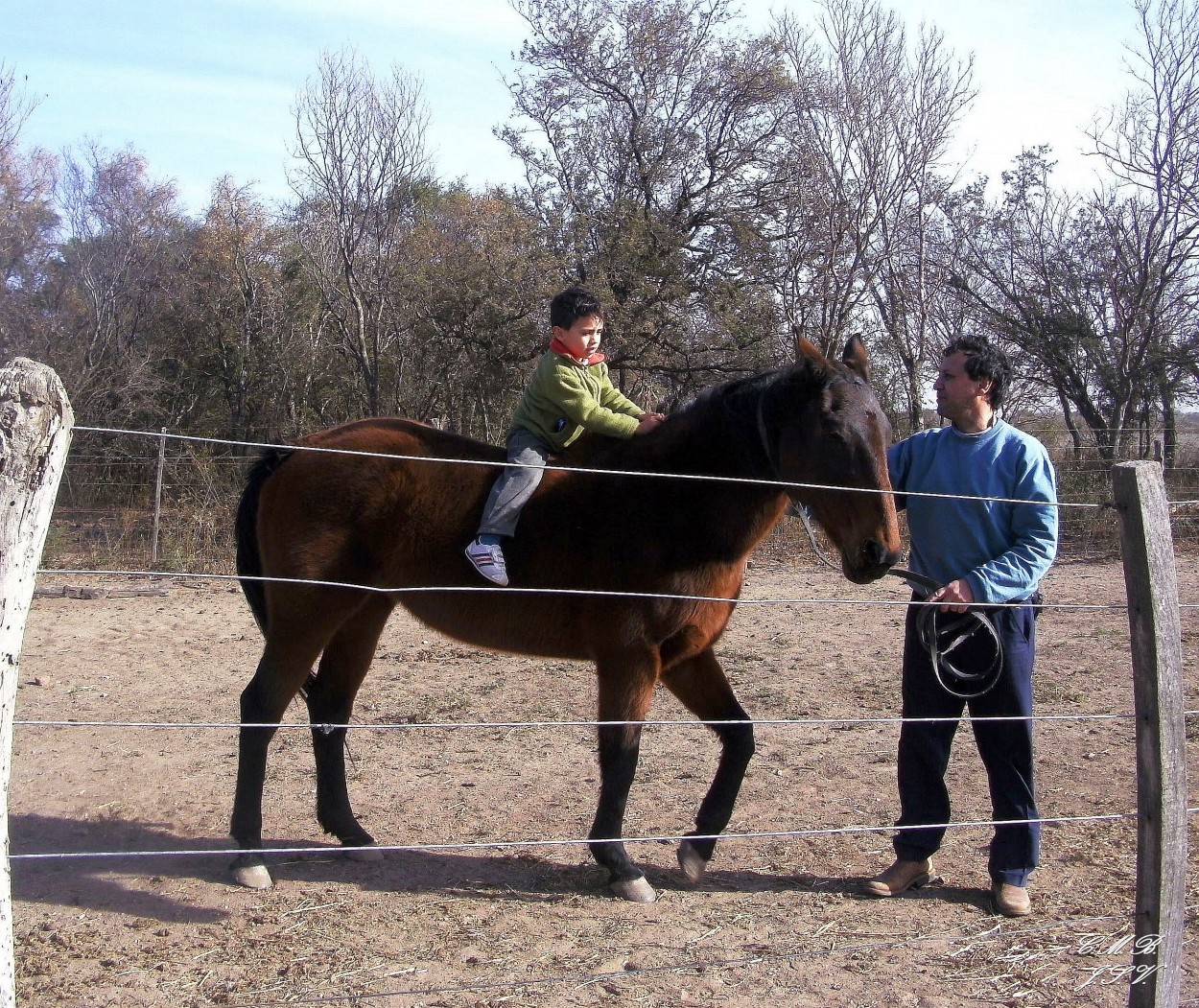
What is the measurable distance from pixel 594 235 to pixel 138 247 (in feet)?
36.4

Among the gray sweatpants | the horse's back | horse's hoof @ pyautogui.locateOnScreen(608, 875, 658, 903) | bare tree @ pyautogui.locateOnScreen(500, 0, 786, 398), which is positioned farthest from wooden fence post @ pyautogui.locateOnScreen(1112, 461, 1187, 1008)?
bare tree @ pyautogui.locateOnScreen(500, 0, 786, 398)

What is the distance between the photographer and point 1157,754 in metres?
2.77

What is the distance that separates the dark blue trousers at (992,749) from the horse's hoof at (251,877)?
8.36 ft

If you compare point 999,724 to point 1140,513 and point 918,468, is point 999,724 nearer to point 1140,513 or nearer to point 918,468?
point 918,468

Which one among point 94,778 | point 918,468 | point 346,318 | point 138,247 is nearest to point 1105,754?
point 918,468

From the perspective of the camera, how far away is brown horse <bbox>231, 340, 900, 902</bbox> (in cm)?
398

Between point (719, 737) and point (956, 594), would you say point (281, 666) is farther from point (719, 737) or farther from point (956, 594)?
point (956, 594)

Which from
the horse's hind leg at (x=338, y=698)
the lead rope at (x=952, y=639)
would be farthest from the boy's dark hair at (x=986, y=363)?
the horse's hind leg at (x=338, y=698)

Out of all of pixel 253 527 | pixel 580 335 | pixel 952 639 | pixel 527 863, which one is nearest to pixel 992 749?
pixel 952 639

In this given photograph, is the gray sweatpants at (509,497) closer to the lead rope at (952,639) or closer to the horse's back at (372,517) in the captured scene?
the horse's back at (372,517)

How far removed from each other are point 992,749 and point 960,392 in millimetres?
1398

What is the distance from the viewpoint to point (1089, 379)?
56.9 feet

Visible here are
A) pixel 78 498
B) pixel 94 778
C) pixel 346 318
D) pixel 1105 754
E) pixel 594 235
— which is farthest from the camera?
pixel 346 318

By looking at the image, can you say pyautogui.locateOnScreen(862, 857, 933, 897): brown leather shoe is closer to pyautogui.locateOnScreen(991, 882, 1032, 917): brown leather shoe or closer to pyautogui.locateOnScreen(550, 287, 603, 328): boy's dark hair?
pyautogui.locateOnScreen(991, 882, 1032, 917): brown leather shoe
